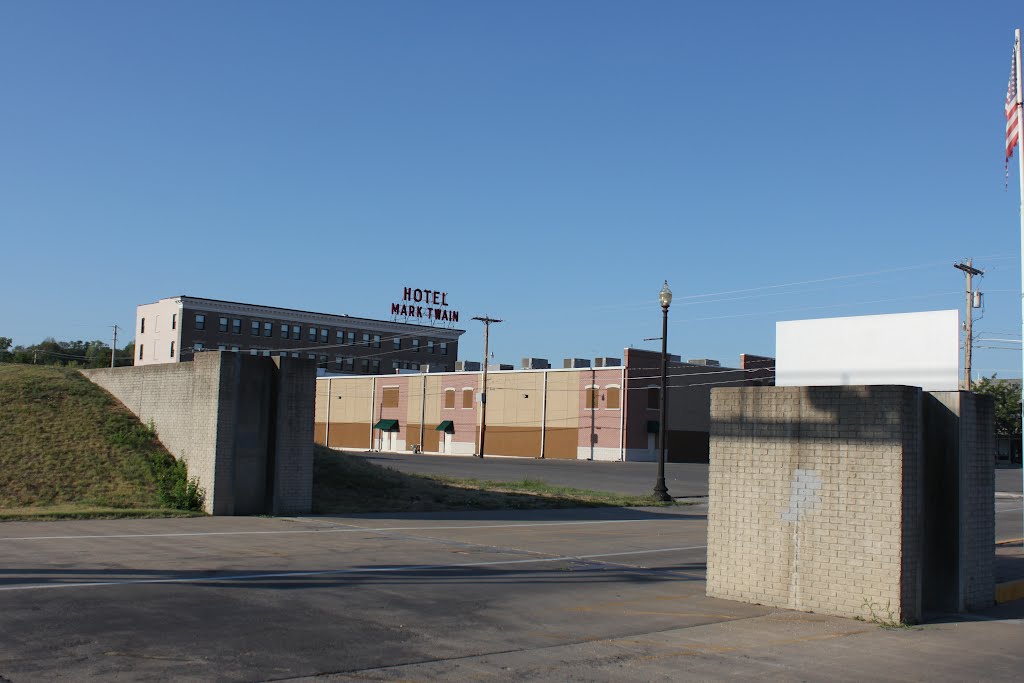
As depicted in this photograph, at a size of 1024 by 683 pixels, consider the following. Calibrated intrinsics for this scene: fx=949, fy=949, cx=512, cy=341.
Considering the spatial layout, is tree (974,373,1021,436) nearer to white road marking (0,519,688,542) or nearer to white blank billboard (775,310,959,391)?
white road marking (0,519,688,542)

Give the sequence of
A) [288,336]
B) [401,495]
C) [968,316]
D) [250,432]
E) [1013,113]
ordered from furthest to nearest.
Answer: [288,336] → [968,316] → [401,495] → [250,432] → [1013,113]

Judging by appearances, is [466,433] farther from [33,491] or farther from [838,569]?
[838,569]

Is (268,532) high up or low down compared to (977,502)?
down

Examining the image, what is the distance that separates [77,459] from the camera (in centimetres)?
2227

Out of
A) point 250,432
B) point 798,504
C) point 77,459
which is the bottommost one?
point 77,459

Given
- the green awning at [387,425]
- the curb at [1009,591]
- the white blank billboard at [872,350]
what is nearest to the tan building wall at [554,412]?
the green awning at [387,425]

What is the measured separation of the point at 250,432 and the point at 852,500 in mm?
14137

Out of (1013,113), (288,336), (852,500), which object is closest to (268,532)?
(852,500)

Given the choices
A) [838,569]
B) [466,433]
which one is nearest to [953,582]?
[838,569]

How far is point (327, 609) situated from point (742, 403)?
5.79m

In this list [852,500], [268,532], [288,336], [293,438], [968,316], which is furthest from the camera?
[288,336]

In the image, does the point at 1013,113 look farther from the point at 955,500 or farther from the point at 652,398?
the point at 652,398

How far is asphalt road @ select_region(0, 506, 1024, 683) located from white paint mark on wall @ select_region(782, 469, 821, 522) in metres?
1.19

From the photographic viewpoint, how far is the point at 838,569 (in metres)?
11.2
